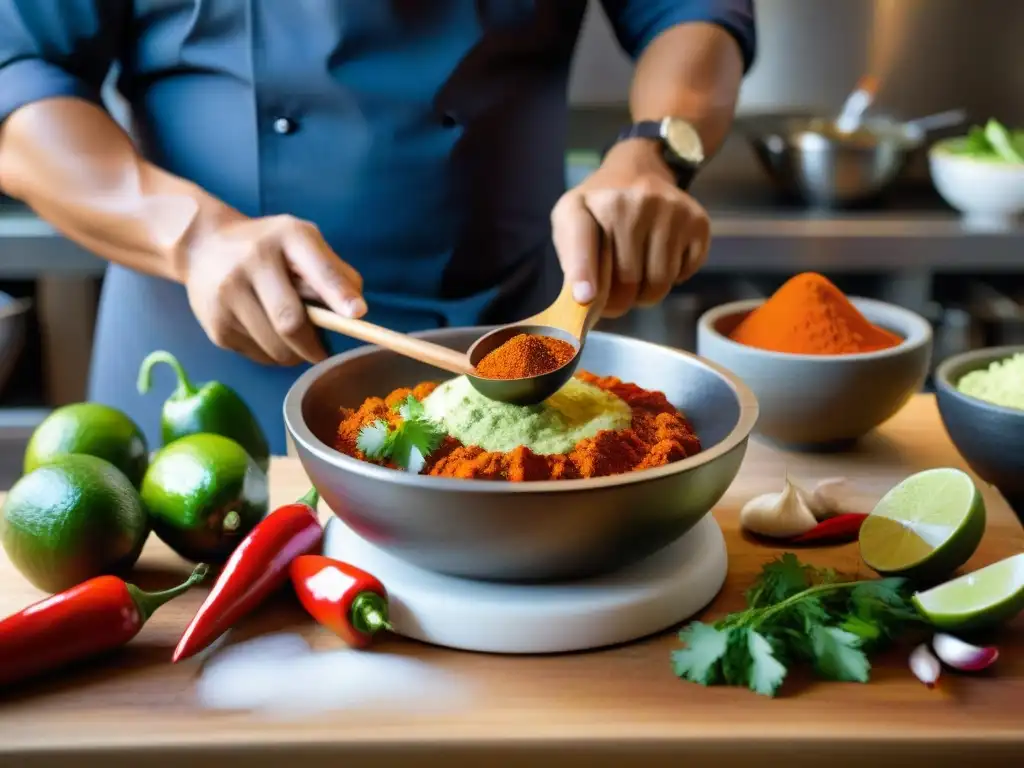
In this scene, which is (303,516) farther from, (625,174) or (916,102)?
(916,102)

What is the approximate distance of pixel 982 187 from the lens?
Answer: 2449 mm

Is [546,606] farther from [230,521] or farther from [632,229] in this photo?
[632,229]

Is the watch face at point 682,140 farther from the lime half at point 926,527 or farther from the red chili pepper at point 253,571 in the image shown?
the red chili pepper at point 253,571

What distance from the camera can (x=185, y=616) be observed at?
913mm

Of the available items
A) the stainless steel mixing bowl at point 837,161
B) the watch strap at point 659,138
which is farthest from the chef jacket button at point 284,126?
the stainless steel mixing bowl at point 837,161

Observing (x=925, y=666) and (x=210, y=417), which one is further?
(x=210, y=417)

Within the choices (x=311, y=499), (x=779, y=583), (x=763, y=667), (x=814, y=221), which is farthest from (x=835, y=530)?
(x=814, y=221)

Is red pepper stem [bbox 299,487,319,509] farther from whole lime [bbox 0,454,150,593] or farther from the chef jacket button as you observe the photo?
the chef jacket button

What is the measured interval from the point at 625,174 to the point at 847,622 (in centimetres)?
64

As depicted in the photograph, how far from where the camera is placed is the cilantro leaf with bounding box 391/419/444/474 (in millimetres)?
890

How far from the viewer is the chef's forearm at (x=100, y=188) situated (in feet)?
3.97

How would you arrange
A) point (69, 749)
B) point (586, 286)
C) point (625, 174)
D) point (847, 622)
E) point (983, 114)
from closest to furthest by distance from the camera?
1. point (69, 749)
2. point (847, 622)
3. point (586, 286)
4. point (625, 174)
5. point (983, 114)

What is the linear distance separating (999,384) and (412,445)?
24.3 inches

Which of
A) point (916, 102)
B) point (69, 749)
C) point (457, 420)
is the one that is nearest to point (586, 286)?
point (457, 420)
